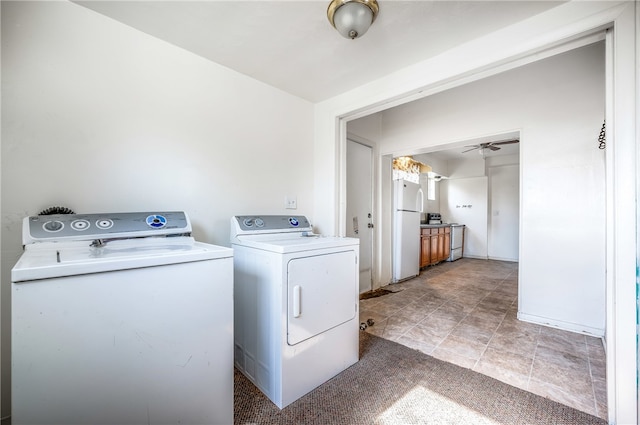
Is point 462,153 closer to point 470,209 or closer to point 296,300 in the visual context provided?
point 470,209

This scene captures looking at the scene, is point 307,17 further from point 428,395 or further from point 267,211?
point 428,395

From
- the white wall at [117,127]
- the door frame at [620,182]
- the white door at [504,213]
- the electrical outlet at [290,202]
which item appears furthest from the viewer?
the white door at [504,213]

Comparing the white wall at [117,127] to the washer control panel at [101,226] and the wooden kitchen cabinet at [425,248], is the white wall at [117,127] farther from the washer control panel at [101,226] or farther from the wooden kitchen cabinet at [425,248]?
the wooden kitchen cabinet at [425,248]

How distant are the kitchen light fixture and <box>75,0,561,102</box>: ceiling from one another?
0.19ft

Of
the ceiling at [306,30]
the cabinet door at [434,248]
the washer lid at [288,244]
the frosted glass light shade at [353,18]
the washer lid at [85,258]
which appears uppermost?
the ceiling at [306,30]

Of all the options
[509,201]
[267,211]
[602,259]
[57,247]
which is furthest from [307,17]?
[509,201]

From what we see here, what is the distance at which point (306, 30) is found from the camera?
1642mm

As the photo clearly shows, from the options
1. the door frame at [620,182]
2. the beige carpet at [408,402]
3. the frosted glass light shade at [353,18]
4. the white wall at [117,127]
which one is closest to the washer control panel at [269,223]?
the white wall at [117,127]

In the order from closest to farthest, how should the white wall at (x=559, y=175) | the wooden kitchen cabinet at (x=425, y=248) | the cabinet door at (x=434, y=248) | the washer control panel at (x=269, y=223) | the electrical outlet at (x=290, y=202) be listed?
the washer control panel at (x=269, y=223) → the white wall at (x=559, y=175) → the electrical outlet at (x=290, y=202) → the wooden kitchen cabinet at (x=425, y=248) → the cabinet door at (x=434, y=248)

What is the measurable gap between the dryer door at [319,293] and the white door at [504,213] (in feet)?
18.3

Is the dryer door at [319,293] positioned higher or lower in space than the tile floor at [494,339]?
higher

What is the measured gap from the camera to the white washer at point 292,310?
145 cm

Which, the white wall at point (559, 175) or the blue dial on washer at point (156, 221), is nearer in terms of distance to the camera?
the blue dial on washer at point (156, 221)

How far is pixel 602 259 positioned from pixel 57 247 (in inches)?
153
